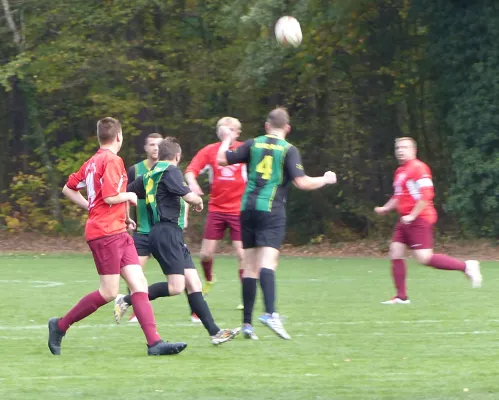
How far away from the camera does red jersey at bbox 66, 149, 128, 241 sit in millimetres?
7461

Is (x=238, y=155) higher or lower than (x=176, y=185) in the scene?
higher

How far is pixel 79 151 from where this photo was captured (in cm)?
2833

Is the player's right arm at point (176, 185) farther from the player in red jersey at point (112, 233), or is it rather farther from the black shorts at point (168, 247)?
the player in red jersey at point (112, 233)

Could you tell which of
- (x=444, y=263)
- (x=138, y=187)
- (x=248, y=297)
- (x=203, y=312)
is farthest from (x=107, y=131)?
(x=444, y=263)

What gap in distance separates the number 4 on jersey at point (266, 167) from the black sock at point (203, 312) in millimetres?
1120

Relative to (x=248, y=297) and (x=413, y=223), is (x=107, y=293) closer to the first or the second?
(x=248, y=297)

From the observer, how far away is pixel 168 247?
850cm

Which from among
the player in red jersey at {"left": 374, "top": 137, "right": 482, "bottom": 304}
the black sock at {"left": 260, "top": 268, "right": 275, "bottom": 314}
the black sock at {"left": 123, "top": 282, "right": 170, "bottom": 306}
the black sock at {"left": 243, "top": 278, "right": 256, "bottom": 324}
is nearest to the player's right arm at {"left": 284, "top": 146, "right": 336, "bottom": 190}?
the black sock at {"left": 260, "top": 268, "right": 275, "bottom": 314}

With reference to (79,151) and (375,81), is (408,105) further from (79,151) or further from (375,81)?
(79,151)

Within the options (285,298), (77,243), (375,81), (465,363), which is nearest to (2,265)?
(77,243)

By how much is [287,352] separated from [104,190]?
1.85m

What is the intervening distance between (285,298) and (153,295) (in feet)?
12.4

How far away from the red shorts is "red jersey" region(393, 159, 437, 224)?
15.7ft

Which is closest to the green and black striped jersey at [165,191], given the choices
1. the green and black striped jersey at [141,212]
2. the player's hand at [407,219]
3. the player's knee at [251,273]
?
the player's knee at [251,273]
